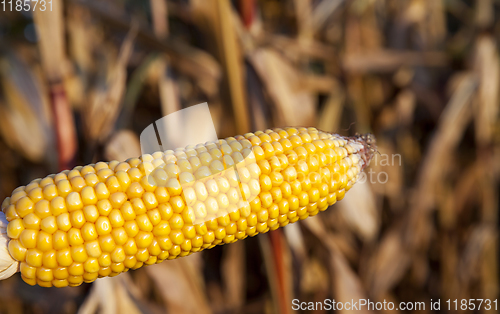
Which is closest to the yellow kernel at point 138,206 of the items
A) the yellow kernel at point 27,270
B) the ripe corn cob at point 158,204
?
the ripe corn cob at point 158,204

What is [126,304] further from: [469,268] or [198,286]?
[469,268]

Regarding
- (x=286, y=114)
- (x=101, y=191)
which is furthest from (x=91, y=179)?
(x=286, y=114)

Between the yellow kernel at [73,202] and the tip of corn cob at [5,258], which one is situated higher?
the yellow kernel at [73,202]

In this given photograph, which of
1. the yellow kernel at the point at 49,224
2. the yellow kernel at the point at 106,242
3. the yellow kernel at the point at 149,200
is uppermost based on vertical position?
the yellow kernel at the point at 149,200

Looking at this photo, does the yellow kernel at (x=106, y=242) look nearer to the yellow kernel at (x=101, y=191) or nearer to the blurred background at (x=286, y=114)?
the yellow kernel at (x=101, y=191)

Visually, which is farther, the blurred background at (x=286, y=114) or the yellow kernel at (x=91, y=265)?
the blurred background at (x=286, y=114)

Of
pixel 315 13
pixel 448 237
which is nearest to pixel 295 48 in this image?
pixel 315 13
